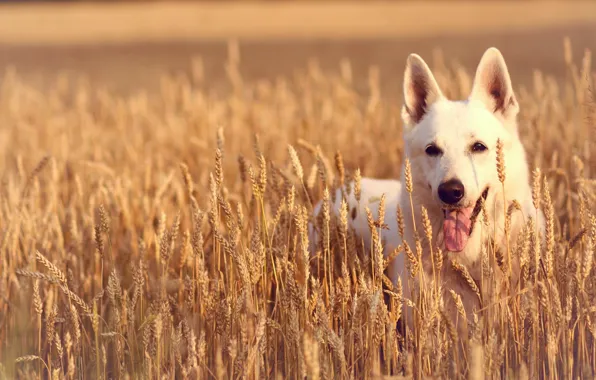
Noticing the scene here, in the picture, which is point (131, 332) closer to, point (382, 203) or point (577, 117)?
Result: point (382, 203)

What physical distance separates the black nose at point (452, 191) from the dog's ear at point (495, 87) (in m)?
0.71

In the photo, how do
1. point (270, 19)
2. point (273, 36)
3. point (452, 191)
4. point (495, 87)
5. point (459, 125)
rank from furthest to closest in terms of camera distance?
1. point (270, 19)
2. point (273, 36)
3. point (495, 87)
4. point (459, 125)
5. point (452, 191)

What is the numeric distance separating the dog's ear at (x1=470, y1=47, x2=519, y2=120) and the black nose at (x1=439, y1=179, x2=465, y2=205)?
714 mm

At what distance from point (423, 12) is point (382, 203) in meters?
31.5

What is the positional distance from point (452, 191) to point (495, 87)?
→ 886 mm

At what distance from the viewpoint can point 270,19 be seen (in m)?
34.7

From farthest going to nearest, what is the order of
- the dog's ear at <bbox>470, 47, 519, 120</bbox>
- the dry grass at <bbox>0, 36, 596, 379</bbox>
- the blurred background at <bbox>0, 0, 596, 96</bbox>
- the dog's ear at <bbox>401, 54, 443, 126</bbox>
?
the blurred background at <bbox>0, 0, 596, 96</bbox>
the dog's ear at <bbox>401, 54, 443, 126</bbox>
the dog's ear at <bbox>470, 47, 519, 120</bbox>
the dry grass at <bbox>0, 36, 596, 379</bbox>

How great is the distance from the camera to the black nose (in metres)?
4.10

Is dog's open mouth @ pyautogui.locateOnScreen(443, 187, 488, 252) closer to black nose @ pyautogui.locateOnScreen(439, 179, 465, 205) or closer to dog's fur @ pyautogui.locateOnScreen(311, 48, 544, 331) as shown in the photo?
dog's fur @ pyautogui.locateOnScreen(311, 48, 544, 331)

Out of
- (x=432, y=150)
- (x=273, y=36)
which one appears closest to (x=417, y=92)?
(x=432, y=150)

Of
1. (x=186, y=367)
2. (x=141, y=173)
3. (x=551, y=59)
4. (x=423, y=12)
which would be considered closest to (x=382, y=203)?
(x=186, y=367)

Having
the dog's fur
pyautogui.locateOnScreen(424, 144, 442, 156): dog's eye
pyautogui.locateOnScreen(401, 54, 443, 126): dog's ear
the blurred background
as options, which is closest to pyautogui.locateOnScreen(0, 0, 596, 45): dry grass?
the blurred background

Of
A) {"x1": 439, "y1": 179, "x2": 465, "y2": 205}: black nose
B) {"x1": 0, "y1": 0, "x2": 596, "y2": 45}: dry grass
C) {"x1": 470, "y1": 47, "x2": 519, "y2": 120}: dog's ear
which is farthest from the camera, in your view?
{"x1": 0, "y1": 0, "x2": 596, "y2": 45}: dry grass

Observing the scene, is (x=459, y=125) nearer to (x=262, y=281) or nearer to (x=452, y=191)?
(x=452, y=191)
